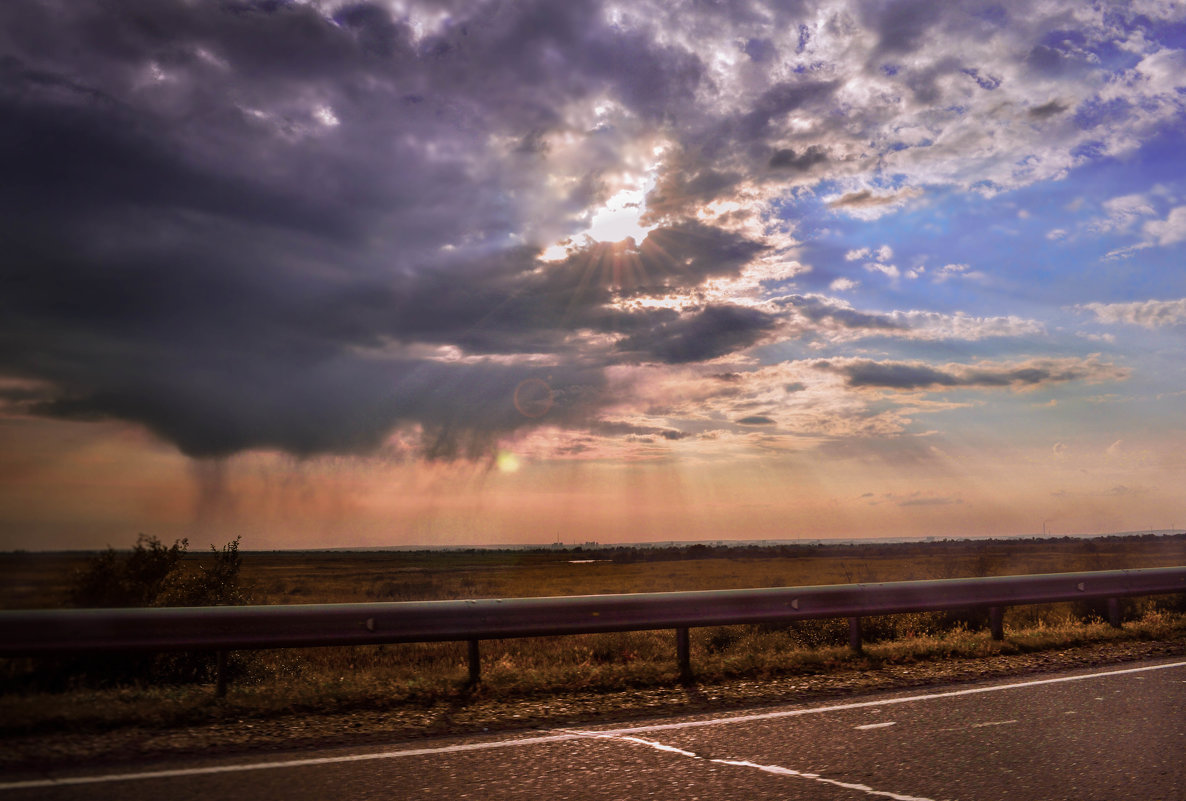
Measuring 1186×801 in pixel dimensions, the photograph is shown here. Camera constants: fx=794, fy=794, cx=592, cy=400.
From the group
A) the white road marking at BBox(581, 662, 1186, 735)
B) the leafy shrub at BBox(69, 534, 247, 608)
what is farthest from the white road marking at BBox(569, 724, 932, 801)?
the leafy shrub at BBox(69, 534, 247, 608)

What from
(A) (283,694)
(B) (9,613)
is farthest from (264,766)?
(B) (9,613)

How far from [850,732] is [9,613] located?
634cm

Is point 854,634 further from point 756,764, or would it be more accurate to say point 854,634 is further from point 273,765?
point 273,765

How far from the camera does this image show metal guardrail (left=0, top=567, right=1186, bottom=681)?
20.2ft

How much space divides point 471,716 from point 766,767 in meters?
2.56

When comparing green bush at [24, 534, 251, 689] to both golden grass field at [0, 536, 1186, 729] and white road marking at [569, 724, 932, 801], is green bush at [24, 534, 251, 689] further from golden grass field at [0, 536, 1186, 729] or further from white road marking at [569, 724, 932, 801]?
white road marking at [569, 724, 932, 801]

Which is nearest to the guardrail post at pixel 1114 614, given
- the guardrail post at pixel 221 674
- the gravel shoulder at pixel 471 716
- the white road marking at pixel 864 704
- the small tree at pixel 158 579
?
the gravel shoulder at pixel 471 716

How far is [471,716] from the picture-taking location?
Result: 646cm

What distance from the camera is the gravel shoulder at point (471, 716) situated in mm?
5316

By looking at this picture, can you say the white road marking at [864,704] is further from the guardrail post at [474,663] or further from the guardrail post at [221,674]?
the guardrail post at [221,674]

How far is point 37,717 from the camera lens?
5.79 metres

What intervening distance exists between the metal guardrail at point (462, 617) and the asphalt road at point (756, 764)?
1.66 metres

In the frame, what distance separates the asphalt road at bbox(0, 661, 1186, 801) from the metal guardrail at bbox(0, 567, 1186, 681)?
5.46 ft

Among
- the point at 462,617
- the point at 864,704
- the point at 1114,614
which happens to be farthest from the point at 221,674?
the point at 1114,614
